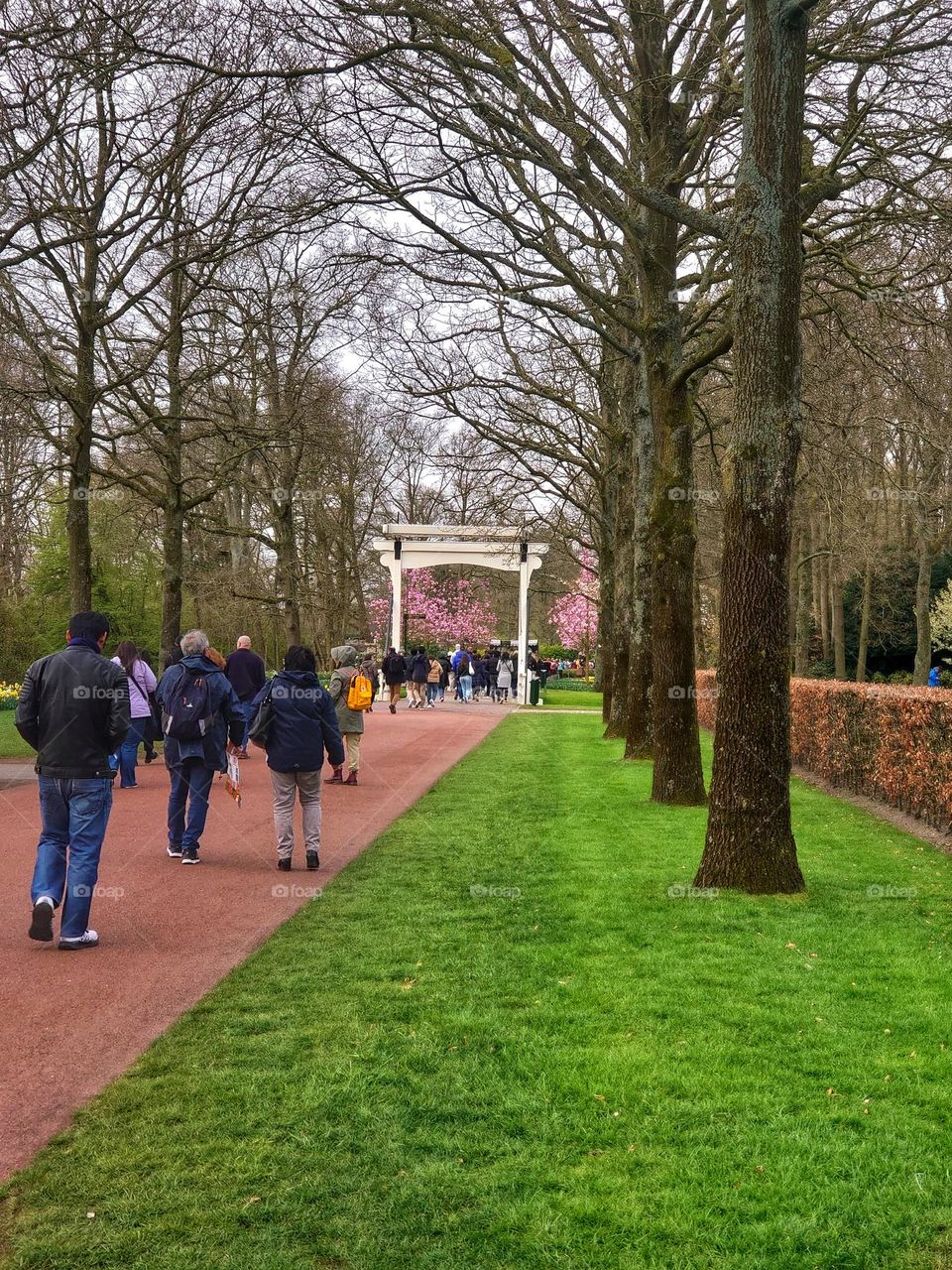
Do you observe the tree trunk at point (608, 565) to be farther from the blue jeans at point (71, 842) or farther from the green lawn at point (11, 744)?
the blue jeans at point (71, 842)

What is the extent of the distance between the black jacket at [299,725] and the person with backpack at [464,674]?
103ft

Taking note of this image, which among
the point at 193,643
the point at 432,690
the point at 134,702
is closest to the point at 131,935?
the point at 193,643

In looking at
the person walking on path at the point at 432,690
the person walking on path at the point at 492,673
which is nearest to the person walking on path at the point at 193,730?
the person walking on path at the point at 432,690

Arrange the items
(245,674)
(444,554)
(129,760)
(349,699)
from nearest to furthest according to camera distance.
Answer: (129,760), (349,699), (245,674), (444,554)

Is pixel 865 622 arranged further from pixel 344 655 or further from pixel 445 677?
pixel 344 655

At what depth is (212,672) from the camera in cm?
1038

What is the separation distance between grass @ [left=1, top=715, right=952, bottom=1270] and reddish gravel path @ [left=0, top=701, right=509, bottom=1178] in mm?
199

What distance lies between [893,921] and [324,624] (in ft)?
143

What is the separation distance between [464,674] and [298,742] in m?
32.3

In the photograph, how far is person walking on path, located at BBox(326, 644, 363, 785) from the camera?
15758mm

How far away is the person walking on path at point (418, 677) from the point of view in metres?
35.8

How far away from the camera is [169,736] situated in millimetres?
10312

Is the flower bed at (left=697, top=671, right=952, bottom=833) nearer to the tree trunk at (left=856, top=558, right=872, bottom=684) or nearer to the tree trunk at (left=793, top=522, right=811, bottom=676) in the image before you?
the tree trunk at (left=793, top=522, right=811, bottom=676)

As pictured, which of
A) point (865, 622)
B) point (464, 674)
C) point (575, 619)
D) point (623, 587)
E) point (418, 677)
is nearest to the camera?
point (623, 587)
